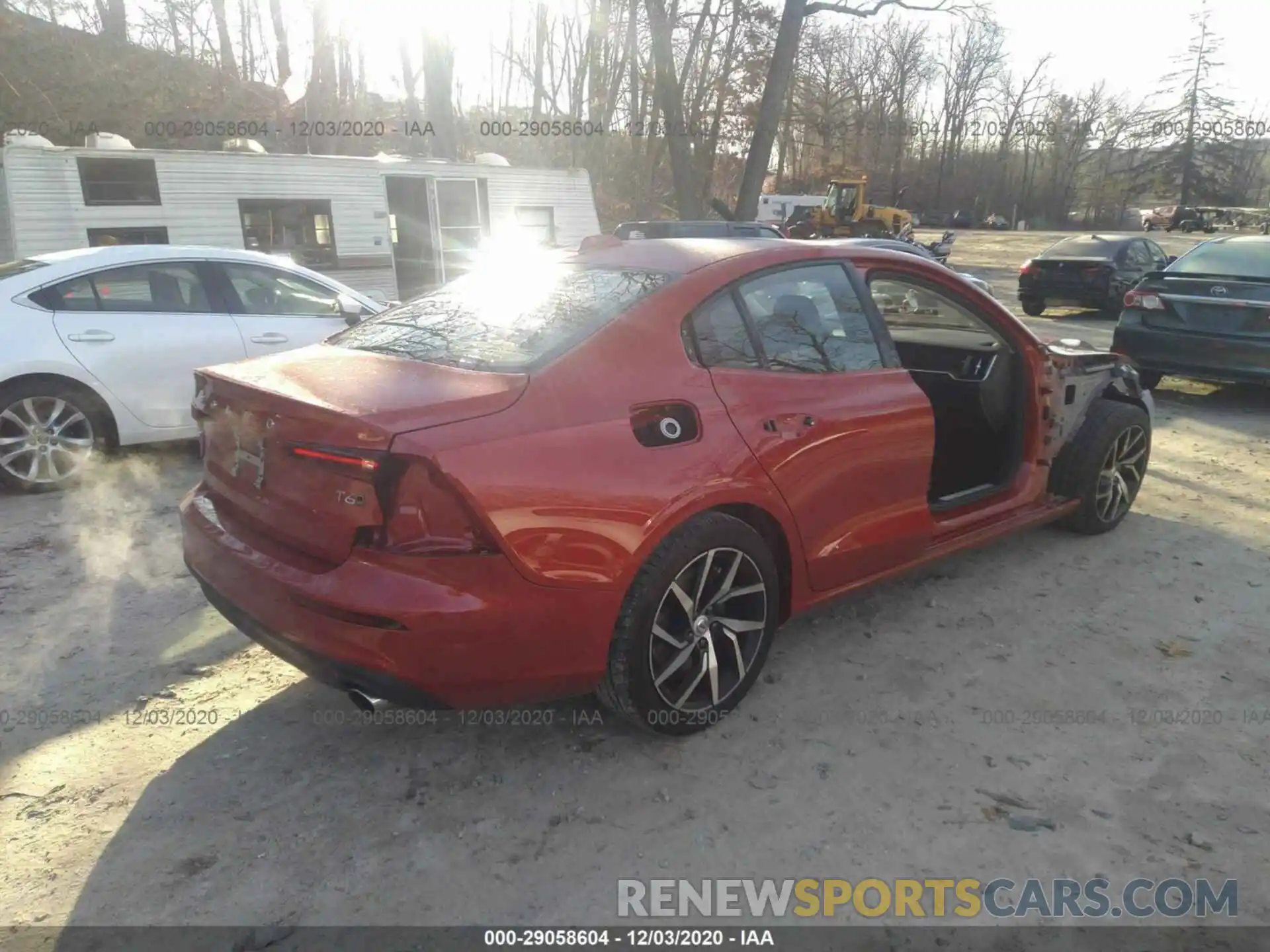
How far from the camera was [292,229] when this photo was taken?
10.6 meters

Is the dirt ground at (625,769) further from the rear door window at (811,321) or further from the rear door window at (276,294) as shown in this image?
the rear door window at (276,294)

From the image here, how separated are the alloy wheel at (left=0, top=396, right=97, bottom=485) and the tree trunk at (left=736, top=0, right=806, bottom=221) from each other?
1890cm

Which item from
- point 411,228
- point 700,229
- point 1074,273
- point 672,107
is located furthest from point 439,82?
point 1074,273

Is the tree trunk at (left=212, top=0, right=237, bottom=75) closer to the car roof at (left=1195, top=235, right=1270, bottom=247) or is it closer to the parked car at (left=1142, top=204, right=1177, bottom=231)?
the car roof at (left=1195, top=235, right=1270, bottom=247)

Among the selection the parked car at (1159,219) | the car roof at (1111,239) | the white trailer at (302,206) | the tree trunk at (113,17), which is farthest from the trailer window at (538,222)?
the parked car at (1159,219)

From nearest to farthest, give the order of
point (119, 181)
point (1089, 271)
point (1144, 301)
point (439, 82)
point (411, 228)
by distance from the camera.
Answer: point (1144, 301) < point (119, 181) < point (411, 228) < point (1089, 271) < point (439, 82)

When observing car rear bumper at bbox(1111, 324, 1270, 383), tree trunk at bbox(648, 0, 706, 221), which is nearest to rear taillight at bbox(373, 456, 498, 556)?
car rear bumper at bbox(1111, 324, 1270, 383)

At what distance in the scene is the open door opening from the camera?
11547mm

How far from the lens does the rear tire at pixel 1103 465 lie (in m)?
4.41

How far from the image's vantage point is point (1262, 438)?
679 cm

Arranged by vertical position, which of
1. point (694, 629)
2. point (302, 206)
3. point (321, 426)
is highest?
point (302, 206)

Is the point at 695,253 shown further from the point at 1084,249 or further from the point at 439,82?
the point at 439,82

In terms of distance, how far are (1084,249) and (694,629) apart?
14694 mm

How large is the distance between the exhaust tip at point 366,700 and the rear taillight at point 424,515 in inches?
16.7
